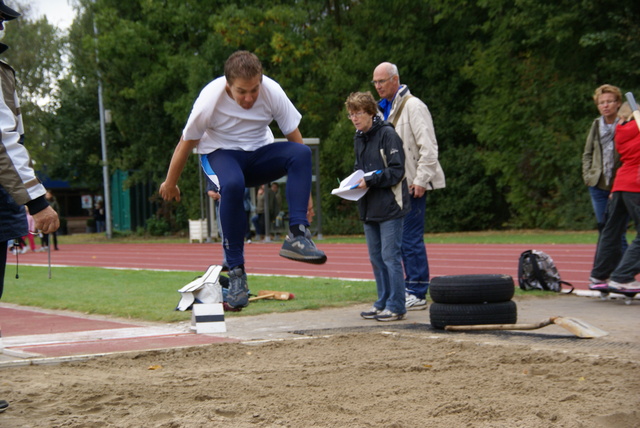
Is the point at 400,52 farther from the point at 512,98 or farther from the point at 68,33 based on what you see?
the point at 68,33

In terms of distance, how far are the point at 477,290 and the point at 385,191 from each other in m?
1.30

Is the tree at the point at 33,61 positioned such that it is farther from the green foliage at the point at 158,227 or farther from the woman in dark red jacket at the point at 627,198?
the woman in dark red jacket at the point at 627,198

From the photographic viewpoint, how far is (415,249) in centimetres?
852

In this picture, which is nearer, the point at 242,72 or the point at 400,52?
the point at 242,72

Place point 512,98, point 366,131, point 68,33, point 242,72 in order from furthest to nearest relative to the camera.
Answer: point 68,33 → point 512,98 → point 366,131 → point 242,72

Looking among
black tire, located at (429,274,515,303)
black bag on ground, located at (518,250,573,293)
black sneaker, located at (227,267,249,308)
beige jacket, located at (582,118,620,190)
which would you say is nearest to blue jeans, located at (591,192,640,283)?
beige jacket, located at (582,118,620,190)

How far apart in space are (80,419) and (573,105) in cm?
2289

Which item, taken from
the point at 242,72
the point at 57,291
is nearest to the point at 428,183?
the point at 242,72

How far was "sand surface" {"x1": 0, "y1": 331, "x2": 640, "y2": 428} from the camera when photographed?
3918mm

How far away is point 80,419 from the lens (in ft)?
13.1

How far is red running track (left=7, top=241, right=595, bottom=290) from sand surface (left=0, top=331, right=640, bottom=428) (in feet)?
17.8

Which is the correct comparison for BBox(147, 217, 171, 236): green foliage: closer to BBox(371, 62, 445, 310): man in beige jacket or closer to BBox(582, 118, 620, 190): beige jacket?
BBox(371, 62, 445, 310): man in beige jacket

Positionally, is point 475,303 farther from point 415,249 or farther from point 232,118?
point 232,118

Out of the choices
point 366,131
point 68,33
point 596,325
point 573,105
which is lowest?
Answer: point 596,325
